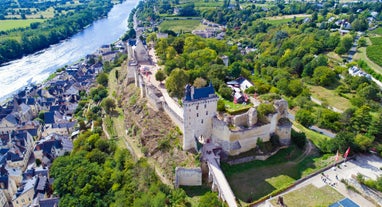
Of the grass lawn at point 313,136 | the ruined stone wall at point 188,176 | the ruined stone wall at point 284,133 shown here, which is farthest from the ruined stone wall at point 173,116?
the grass lawn at point 313,136

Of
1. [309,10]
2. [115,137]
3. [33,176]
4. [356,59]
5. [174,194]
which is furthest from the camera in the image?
[309,10]

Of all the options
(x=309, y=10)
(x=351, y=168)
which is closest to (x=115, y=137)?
(x=351, y=168)

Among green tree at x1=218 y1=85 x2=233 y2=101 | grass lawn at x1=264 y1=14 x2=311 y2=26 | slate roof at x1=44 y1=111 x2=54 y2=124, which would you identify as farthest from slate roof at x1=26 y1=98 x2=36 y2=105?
grass lawn at x1=264 y1=14 x2=311 y2=26

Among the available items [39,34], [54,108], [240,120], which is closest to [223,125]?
[240,120]

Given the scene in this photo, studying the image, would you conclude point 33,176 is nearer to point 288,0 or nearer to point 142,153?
point 142,153

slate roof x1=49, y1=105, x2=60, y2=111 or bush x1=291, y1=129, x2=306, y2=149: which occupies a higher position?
bush x1=291, y1=129, x2=306, y2=149

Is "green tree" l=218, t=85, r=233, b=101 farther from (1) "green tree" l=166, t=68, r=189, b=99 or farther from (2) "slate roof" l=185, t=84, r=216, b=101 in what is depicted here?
(2) "slate roof" l=185, t=84, r=216, b=101

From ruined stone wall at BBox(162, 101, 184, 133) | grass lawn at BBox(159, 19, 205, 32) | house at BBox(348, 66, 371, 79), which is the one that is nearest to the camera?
ruined stone wall at BBox(162, 101, 184, 133)
